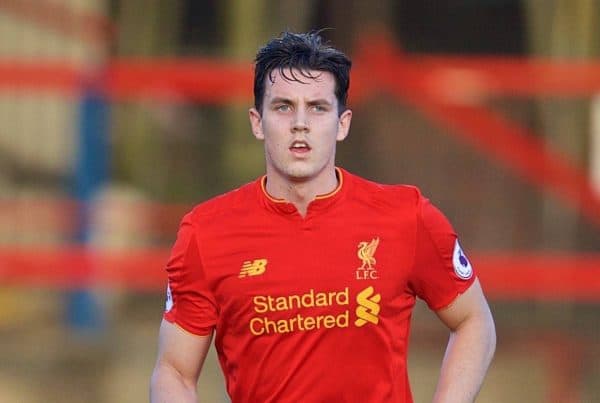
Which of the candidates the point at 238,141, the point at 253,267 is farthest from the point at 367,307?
the point at 238,141

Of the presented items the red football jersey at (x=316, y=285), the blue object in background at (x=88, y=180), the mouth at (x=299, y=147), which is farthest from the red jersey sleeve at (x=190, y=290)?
the blue object in background at (x=88, y=180)

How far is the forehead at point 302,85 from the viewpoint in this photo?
3518 millimetres

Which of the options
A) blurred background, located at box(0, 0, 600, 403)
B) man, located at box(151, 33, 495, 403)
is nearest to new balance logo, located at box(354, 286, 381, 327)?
man, located at box(151, 33, 495, 403)

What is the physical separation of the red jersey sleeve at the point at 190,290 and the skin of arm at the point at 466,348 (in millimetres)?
549

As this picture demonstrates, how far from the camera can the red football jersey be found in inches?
137

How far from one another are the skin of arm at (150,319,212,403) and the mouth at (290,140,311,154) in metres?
0.48

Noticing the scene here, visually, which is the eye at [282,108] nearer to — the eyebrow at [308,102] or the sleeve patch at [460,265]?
the eyebrow at [308,102]

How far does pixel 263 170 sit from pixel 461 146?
1.30m

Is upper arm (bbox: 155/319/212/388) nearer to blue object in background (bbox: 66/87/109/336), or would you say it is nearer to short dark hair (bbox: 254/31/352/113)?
short dark hair (bbox: 254/31/352/113)

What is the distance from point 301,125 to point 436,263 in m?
0.45

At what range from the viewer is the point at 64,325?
982cm

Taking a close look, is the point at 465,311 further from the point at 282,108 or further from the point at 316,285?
the point at 282,108

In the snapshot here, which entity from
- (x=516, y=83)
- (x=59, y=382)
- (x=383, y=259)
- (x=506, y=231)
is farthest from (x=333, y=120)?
(x=506, y=231)

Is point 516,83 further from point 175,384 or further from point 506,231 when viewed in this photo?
point 175,384
